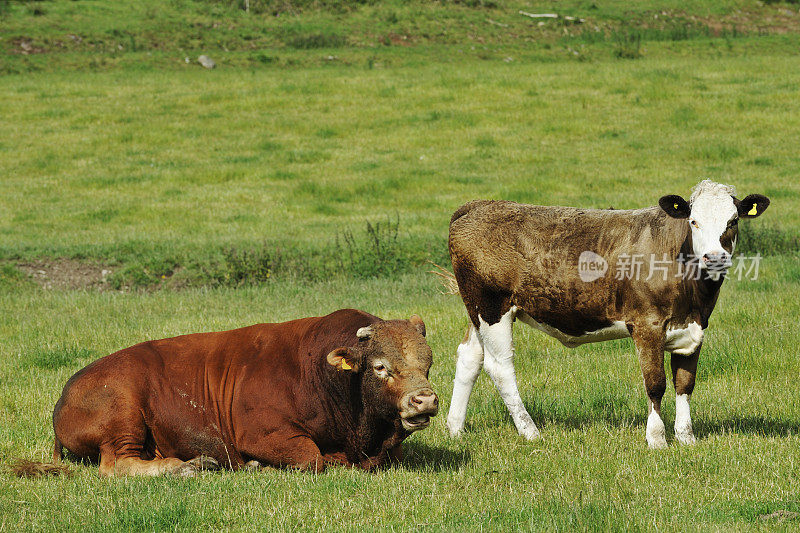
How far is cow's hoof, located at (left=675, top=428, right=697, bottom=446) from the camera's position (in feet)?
24.6

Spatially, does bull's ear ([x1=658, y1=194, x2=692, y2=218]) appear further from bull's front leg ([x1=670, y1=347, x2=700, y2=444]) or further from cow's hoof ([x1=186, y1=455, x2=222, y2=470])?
cow's hoof ([x1=186, y1=455, x2=222, y2=470])

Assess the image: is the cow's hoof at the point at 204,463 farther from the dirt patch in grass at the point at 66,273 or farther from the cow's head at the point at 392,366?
the dirt patch in grass at the point at 66,273

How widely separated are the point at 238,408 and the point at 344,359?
106 centimetres

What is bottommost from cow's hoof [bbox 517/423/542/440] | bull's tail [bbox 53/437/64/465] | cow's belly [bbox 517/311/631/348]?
bull's tail [bbox 53/437/64/465]

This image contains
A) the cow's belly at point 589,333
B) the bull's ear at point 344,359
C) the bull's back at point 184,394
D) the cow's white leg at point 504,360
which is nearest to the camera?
the bull's ear at point 344,359

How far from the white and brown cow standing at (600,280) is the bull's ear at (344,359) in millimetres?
1858

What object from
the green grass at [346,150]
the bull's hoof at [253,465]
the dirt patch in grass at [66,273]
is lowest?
the dirt patch in grass at [66,273]

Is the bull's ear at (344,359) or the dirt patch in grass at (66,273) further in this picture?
the dirt patch in grass at (66,273)

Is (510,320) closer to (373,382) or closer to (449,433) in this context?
(449,433)

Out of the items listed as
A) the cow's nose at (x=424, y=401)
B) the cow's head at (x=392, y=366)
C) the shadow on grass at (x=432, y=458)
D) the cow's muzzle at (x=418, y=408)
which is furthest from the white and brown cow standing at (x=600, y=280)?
the cow's nose at (x=424, y=401)

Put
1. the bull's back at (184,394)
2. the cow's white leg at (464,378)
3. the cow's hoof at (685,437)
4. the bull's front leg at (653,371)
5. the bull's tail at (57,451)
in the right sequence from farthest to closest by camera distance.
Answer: the cow's white leg at (464,378) < the cow's hoof at (685,437) < the bull's front leg at (653,371) < the bull's tail at (57,451) < the bull's back at (184,394)

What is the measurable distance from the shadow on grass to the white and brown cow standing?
53 cm

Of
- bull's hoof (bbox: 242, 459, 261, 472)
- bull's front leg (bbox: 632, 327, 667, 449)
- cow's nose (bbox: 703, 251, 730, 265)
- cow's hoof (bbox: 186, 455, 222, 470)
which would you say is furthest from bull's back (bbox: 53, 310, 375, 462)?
cow's nose (bbox: 703, 251, 730, 265)

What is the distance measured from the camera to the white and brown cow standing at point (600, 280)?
24.0ft
